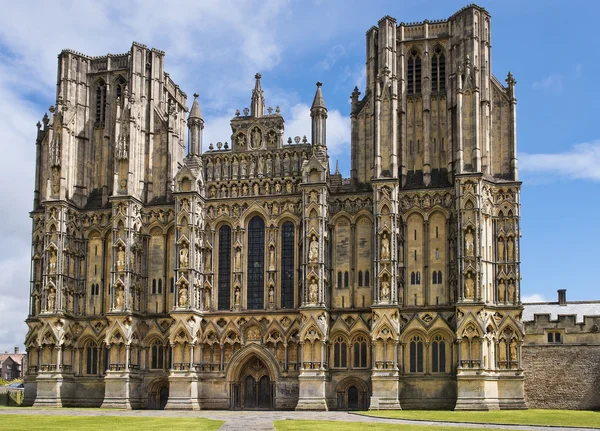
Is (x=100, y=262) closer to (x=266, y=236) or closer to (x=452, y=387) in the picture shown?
(x=266, y=236)

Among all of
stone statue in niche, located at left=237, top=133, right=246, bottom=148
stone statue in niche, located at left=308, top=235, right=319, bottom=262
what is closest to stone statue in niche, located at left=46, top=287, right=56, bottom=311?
stone statue in niche, located at left=237, top=133, right=246, bottom=148

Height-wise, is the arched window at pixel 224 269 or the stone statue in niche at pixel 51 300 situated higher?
the arched window at pixel 224 269

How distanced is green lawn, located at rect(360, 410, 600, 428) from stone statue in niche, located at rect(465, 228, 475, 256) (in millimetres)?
10889

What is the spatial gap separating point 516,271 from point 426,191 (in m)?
8.63

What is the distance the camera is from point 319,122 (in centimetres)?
6400

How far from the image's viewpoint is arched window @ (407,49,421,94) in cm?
6531

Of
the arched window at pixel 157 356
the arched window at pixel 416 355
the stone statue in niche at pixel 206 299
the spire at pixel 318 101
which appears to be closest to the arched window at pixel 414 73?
the spire at pixel 318 101

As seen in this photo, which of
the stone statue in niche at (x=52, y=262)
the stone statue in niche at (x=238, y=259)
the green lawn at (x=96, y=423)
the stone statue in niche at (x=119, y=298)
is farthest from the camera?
the stone statue in niche at (x=52, y=262)

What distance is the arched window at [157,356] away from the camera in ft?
212

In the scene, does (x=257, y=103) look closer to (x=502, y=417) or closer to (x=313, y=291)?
(x=313, y=291)

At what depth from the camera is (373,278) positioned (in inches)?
2392

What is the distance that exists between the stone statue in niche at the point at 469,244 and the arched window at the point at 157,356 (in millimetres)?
24355

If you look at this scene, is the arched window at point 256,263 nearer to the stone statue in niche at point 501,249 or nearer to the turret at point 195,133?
the turret at point 195,133

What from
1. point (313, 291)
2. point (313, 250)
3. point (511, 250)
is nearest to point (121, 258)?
point (313, 250)
